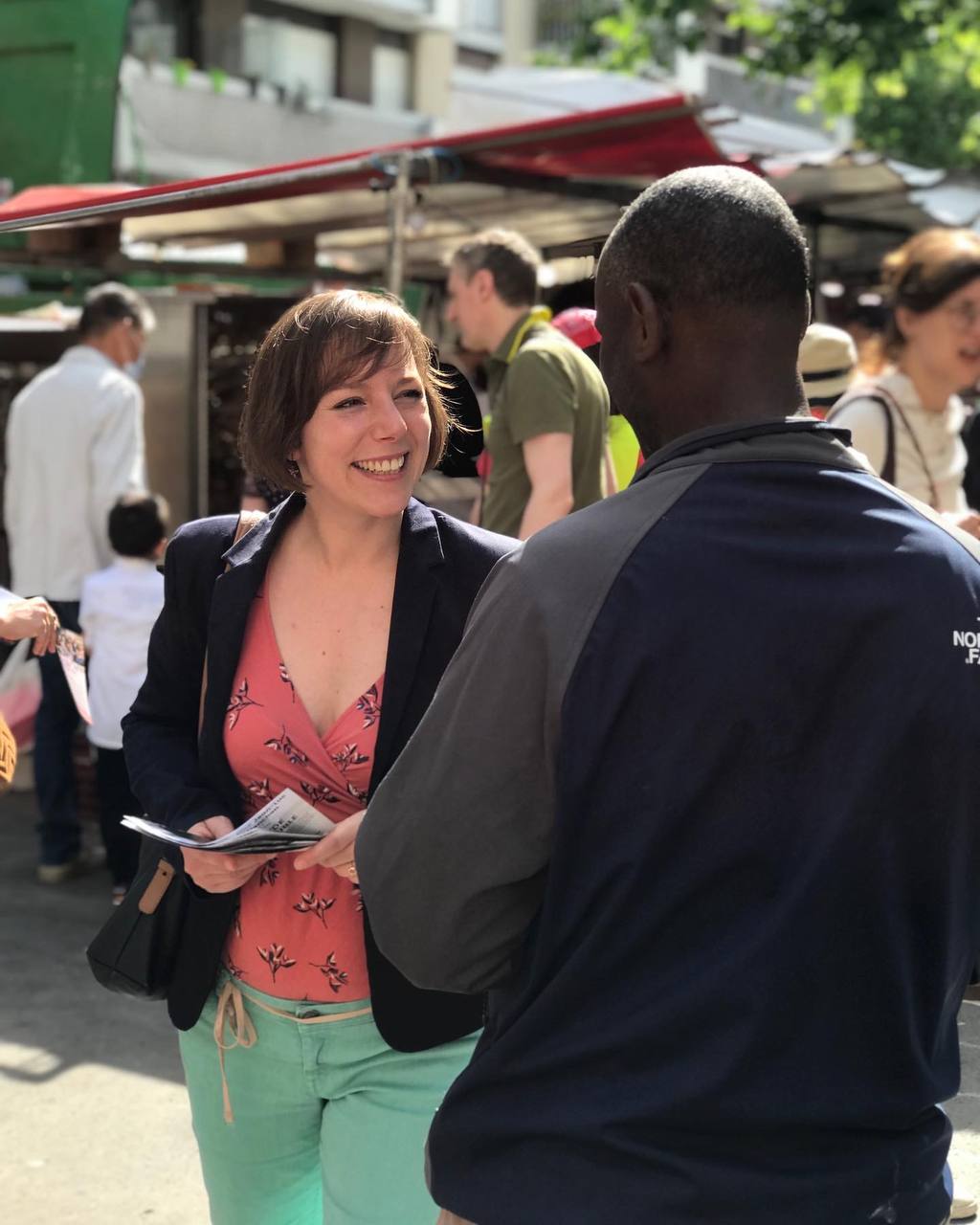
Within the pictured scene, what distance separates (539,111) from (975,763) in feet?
59.2

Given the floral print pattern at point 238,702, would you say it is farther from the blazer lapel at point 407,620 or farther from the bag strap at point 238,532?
the blazer lapel at point 407,620

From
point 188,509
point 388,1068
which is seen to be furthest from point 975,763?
point 188,509

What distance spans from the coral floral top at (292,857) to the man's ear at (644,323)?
973 millimetres

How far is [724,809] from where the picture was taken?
4.55 ft

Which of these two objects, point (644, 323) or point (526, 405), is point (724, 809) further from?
point (526, 405)

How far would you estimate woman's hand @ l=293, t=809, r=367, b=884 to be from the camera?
2.19 meters

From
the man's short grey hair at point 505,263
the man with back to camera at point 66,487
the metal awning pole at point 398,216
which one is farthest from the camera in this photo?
the man with back to camera at point 66,487

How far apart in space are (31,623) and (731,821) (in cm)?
175

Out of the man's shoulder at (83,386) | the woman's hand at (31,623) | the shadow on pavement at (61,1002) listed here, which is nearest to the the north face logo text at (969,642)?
the woman's hand at (31,623)

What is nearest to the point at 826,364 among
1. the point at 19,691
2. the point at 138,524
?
the point at 138,524

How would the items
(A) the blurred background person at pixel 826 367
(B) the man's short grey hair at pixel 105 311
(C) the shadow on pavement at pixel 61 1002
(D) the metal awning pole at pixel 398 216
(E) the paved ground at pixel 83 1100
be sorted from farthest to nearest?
1. (B) the man's short grey hair at pixel 105 311
2. (D) the metal awning pole at pixel 398 216
3. (C) the shadow on pavement at pixel 61 1002
4. (A) the blurred background person at pixel 826 367
5. (E) the paved ground at pixel 83 1100

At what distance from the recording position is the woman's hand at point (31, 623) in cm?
279

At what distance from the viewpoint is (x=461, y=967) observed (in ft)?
4.98

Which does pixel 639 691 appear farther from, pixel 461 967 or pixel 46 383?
pixel 46 383
